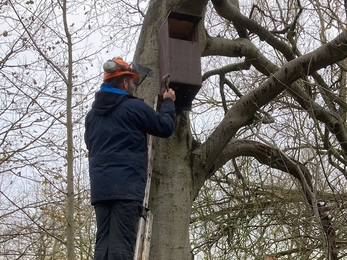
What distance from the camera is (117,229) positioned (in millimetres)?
2377

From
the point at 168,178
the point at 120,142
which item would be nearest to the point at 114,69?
the point at 120,142

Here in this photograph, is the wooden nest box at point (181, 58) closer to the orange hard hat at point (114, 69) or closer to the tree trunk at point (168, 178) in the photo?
the tree trunk at point (168, 178)

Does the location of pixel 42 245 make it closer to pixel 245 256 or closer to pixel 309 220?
pixel 245 256

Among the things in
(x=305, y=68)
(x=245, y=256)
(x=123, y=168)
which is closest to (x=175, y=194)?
(x=123, y=168)

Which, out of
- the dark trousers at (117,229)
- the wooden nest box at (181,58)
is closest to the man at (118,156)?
the dark trousers at (117,229)

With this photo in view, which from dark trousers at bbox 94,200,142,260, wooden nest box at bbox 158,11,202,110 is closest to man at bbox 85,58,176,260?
dark trousers at bbox 94,200,142,260

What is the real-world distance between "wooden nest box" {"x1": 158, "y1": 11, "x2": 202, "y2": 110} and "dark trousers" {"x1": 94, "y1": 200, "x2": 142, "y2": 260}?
112 cm

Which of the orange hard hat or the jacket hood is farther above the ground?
the orange hard hat

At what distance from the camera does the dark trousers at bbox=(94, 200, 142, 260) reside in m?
2.33

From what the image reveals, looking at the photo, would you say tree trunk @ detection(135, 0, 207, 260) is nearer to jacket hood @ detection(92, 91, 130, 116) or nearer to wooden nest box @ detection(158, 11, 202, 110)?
wooden nest box @ detection(158, 11, 202, 110)

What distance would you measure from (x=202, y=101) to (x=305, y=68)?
13.8ft

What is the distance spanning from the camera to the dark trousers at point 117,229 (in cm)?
Result: 233

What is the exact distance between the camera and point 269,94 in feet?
11.5

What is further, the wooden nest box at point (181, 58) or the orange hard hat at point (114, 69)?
the wooden nest box at point (181, 58)
